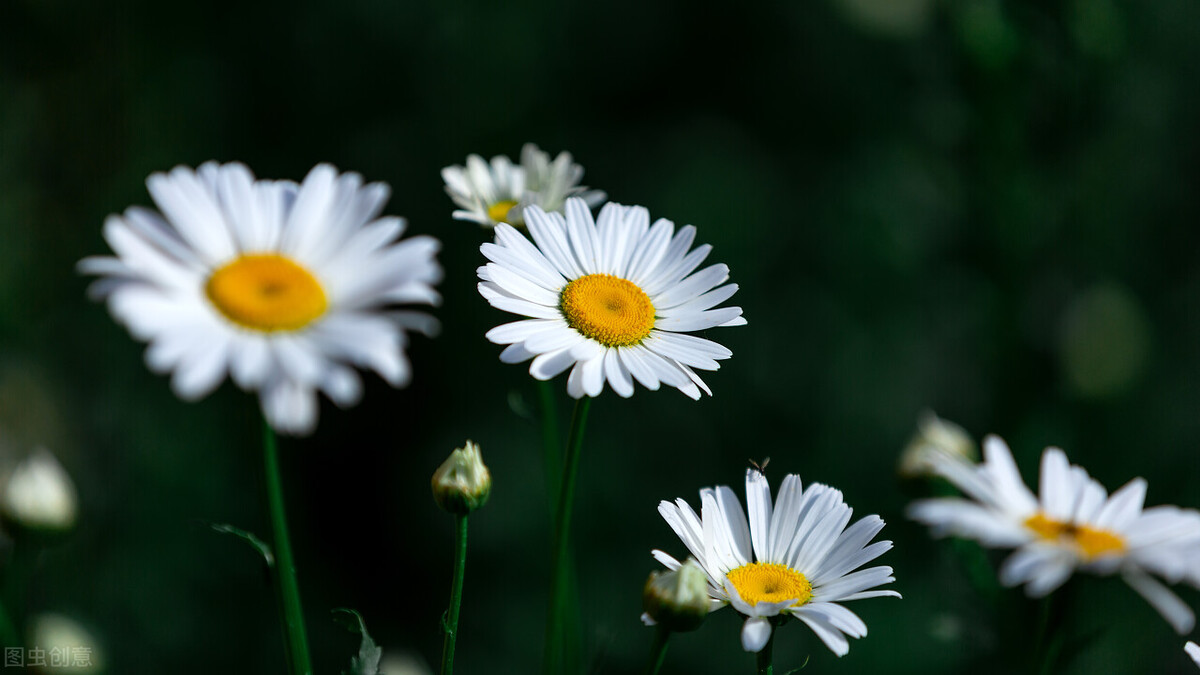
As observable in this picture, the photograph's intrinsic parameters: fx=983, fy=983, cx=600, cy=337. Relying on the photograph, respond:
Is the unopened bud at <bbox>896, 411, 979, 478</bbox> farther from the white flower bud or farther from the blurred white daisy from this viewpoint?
the white flower bud

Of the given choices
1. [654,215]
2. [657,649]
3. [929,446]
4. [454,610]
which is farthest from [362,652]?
[654,215]

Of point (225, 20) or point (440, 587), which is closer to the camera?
point (440, 587)

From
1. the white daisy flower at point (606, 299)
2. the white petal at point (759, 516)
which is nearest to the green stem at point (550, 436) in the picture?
the white daisy flower at point (606, 299)

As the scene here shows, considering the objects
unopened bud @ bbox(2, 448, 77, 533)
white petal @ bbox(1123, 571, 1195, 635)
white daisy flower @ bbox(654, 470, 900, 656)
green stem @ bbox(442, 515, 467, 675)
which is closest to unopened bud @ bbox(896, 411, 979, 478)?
white daisy flower @ bbox(654, 470, 900, 656)

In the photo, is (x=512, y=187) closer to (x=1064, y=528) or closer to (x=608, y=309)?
(x=608, y=309)

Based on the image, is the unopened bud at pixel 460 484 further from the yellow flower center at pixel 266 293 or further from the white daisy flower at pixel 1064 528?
the white daisy flower at pixel 1064 528

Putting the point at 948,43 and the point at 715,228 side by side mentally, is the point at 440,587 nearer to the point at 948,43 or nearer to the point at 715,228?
the point at 715,228

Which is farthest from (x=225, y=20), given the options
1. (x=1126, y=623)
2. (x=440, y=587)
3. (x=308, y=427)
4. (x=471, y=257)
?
(x=1126, y=623)
